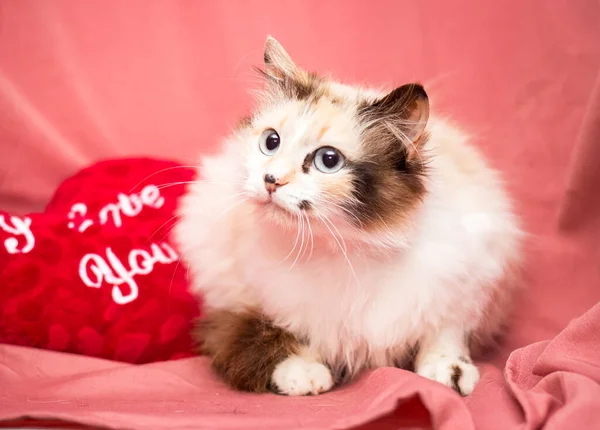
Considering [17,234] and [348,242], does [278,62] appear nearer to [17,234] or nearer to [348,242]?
[348,242]

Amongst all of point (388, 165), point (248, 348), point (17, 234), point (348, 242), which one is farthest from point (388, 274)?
point (17, 234)

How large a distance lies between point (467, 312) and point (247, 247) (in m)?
0.44

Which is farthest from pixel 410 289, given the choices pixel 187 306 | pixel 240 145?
pixel 187 306

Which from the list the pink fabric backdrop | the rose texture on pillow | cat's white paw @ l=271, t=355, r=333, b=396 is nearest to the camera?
cat's white paw @ l=271, t=355, r=333, b=396

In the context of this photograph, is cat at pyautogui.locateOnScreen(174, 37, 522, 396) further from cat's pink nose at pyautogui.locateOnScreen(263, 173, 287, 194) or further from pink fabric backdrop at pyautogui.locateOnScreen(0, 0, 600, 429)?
pink fabric backdrop at pyautogui.locateOnScreen(0, 0, 600, 429)

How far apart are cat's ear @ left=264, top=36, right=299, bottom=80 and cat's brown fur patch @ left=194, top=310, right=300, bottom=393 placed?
1.54 feet

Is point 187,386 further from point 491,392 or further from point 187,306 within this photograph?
point 491,392

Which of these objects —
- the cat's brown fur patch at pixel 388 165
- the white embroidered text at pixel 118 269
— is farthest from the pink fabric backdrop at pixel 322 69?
the cat's brown fur patch at pixel 388 165

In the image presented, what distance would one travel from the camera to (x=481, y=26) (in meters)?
1.75

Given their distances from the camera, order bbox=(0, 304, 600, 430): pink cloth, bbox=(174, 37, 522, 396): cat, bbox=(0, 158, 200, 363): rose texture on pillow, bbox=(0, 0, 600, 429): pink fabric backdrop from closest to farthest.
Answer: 1. bbox=(0, 304, 600, 430): pink cloth
2. bbox=(174, 37, 522, 396): cat
3. bbox=(0, 158, 200, 363): rose texture on pillow
4. bbox=(0, 0, 600, 429): pink fabric backdrop

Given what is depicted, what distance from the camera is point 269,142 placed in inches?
46.2

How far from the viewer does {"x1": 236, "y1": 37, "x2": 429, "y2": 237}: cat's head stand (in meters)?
1.06

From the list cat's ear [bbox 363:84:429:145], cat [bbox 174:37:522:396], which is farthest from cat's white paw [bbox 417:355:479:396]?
cat's ear [bbox 363:84:429:145]

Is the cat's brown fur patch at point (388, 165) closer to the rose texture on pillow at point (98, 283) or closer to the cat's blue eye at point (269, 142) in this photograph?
the cat's blue eye at point (269, 142)
